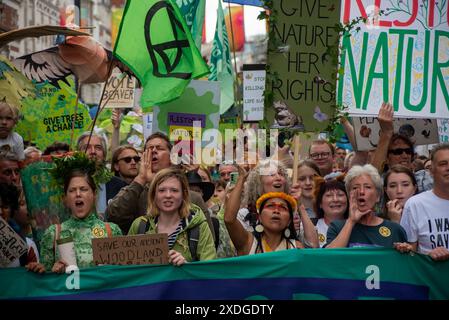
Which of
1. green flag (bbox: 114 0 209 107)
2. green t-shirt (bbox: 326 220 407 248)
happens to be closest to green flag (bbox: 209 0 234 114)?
green flag (bbox: 114 0 209 107)

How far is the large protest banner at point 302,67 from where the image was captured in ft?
24.4

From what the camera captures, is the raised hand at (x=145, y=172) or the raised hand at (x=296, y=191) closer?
the raised hand at (x=296, y=191)

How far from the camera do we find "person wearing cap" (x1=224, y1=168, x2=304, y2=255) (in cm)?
655

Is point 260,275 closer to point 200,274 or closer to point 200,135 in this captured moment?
point 200,274

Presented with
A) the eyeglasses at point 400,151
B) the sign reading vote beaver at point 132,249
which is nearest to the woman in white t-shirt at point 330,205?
the eyeglasses at point 400,151

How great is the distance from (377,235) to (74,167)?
2.19m

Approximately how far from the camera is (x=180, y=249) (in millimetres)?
6477

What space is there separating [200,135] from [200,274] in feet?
9.38

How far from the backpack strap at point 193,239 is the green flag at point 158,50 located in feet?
5.67

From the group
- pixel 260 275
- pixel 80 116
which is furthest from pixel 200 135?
pixel 260 275

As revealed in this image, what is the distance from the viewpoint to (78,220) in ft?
21.2

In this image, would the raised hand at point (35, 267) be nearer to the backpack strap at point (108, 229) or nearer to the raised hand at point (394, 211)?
the backpack strap at point (108, 229)

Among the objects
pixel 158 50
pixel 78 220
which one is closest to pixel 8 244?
pixel 78 220
